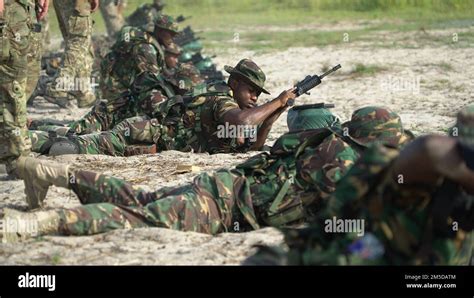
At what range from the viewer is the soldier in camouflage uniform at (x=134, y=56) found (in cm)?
939

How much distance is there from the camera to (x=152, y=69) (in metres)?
9.29

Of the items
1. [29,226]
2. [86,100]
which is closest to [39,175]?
[29,226]

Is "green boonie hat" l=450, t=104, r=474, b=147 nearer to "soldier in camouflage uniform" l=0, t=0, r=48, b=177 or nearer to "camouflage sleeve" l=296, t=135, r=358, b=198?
"camouflage sleeve" l=296, t=135, r=358, b=198

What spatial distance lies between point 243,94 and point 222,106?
8.3 inches

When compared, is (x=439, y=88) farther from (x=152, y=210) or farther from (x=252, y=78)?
(x=152, y=210)

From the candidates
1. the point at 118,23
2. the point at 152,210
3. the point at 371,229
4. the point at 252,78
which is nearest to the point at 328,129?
the point at 152,210

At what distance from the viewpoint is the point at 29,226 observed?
4.95 m

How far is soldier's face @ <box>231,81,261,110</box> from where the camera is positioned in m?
7.26

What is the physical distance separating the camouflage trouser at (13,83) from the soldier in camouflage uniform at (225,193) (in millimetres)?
1237

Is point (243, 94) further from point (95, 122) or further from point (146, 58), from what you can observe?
point (146, 58)

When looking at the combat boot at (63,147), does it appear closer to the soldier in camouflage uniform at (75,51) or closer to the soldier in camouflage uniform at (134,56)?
the soldier in camouflage uniform at (134,56)

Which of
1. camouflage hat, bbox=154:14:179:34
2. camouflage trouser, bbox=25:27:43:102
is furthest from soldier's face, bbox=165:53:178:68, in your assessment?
camouflage trouser, bbox=25:27:43:102

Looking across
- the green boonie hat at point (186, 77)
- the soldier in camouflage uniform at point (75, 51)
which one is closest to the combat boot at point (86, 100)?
the soldier in camouflage uniform at point (75, 51)
